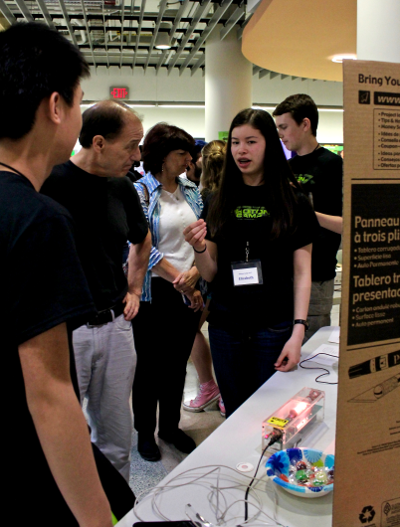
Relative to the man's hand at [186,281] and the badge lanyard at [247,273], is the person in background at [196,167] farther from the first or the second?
the badge lanyard at [247,273]

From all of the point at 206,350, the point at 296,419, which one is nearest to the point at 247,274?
the point at 296,419

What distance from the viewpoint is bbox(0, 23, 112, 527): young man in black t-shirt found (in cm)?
68

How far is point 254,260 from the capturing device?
1.71m

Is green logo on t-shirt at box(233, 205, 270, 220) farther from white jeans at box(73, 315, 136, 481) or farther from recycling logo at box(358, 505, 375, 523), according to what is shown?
recycling logo at box(358, 505, 375, 523)

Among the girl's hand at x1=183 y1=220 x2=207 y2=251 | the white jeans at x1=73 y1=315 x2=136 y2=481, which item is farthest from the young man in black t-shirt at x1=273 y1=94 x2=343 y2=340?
the white jeans at x1=73 y1=315 x2=136 y2=481

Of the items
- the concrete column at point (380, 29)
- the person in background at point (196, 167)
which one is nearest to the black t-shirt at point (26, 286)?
the concrete column at point (380, 29)

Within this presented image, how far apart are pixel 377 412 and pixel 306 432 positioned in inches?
22.2

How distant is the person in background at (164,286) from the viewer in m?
2.33

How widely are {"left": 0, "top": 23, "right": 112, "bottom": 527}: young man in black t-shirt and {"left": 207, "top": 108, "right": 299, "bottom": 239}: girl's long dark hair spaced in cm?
98

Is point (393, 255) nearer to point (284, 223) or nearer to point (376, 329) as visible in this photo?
point (376, 329)

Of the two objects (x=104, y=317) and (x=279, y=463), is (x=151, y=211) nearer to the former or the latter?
(x=104, y=317)

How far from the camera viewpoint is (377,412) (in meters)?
0.76

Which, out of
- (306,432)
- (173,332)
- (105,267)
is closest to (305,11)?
(173,332)

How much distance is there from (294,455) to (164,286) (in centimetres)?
135
